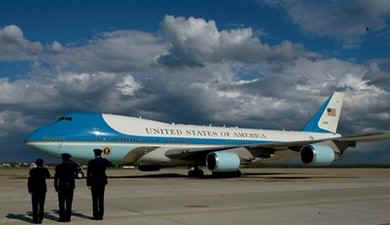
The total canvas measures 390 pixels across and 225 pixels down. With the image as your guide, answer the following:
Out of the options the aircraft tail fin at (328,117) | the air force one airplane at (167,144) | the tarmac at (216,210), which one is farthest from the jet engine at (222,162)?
the aircraft tail fin at (328,117)

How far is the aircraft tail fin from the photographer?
39.8 metres

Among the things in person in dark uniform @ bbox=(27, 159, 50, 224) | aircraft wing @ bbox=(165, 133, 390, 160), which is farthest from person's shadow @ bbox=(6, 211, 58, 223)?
aircraft wing @ bbox=(165, 133, 390, 160)

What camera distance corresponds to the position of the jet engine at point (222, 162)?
84.3ft

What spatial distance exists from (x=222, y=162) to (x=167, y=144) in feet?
13.7

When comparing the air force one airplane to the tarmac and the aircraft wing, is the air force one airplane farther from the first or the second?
the tarmac

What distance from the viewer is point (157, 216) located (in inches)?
388

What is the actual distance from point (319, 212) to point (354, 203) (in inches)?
100

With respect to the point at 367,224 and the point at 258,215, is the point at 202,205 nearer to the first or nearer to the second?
the point at 258,215

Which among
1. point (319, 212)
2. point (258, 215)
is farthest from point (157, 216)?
point (319, 212)

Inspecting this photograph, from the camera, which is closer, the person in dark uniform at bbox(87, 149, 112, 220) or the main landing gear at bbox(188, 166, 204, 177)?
the person in dark uniform at bbox(87, 149, 112, 220)

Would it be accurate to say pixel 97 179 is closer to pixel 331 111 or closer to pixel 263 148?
pixel 263 148

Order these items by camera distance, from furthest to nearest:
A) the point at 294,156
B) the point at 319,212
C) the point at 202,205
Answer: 1. the point at 294,156
2. the point at 202,205
3. the point at 319,212

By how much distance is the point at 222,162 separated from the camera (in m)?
25.7

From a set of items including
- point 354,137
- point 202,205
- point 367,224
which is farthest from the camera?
point 354,137
